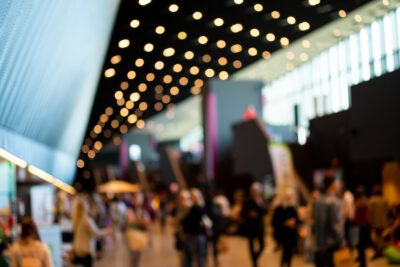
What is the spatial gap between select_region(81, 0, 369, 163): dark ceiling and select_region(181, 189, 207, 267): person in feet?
12.4

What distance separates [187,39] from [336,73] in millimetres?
10874

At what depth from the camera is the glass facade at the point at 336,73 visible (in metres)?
25.9

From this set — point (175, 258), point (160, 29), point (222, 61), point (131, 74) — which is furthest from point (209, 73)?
point (175, 258)

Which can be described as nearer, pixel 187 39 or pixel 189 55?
pixel 187 39

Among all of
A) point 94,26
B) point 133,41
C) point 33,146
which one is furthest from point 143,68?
point 33,146

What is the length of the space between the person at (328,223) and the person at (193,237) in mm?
3073

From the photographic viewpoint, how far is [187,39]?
86.6ft

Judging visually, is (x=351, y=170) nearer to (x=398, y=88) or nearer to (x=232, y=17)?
(x=398, y=88)

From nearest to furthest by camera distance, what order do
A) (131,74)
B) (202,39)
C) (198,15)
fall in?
(198,15)
(202,39)
(131,74)

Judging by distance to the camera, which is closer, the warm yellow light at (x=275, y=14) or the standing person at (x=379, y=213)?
the warm yellow light at (x=275, y=14)

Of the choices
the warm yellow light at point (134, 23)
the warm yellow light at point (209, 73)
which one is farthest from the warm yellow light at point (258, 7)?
the warm yellow light at point (209, 73)

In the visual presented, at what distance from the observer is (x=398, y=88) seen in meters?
15.9

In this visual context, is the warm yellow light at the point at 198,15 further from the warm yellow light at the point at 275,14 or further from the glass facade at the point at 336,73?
the warm yellow light at the point at 275,14

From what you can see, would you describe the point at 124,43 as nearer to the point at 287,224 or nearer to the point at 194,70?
the point at 287,224
